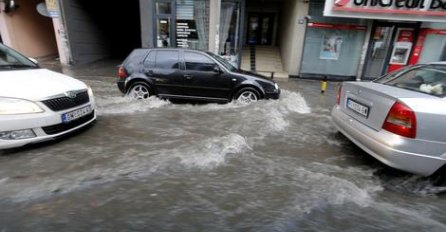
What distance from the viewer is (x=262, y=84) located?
698 centimetres

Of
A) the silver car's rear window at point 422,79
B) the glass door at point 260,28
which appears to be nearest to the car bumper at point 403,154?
the silver car's rear window at point 422,79

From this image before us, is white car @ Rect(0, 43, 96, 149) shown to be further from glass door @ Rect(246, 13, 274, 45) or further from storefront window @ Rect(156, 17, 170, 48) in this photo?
glass door @ Rect(246, 13, 274, 45)

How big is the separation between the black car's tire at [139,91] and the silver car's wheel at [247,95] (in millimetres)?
2376

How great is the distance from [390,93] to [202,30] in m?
9.93

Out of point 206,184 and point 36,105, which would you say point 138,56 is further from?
Answer: point 206,184

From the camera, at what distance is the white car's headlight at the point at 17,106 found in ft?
11.7

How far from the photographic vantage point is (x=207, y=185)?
3.40 m

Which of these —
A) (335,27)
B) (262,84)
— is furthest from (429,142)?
(335,27)

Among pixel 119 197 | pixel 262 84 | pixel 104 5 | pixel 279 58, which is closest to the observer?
pixel 119 197

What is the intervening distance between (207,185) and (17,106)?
2.75 m

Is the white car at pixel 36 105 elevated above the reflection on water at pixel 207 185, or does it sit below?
above

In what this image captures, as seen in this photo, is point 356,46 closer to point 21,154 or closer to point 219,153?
point 219,153

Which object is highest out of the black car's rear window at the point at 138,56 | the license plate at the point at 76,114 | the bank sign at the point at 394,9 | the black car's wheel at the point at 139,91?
the bank sign at the point at 394,9

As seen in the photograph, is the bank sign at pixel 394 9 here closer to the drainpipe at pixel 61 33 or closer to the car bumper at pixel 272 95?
the car bumper at pixel 272 95
